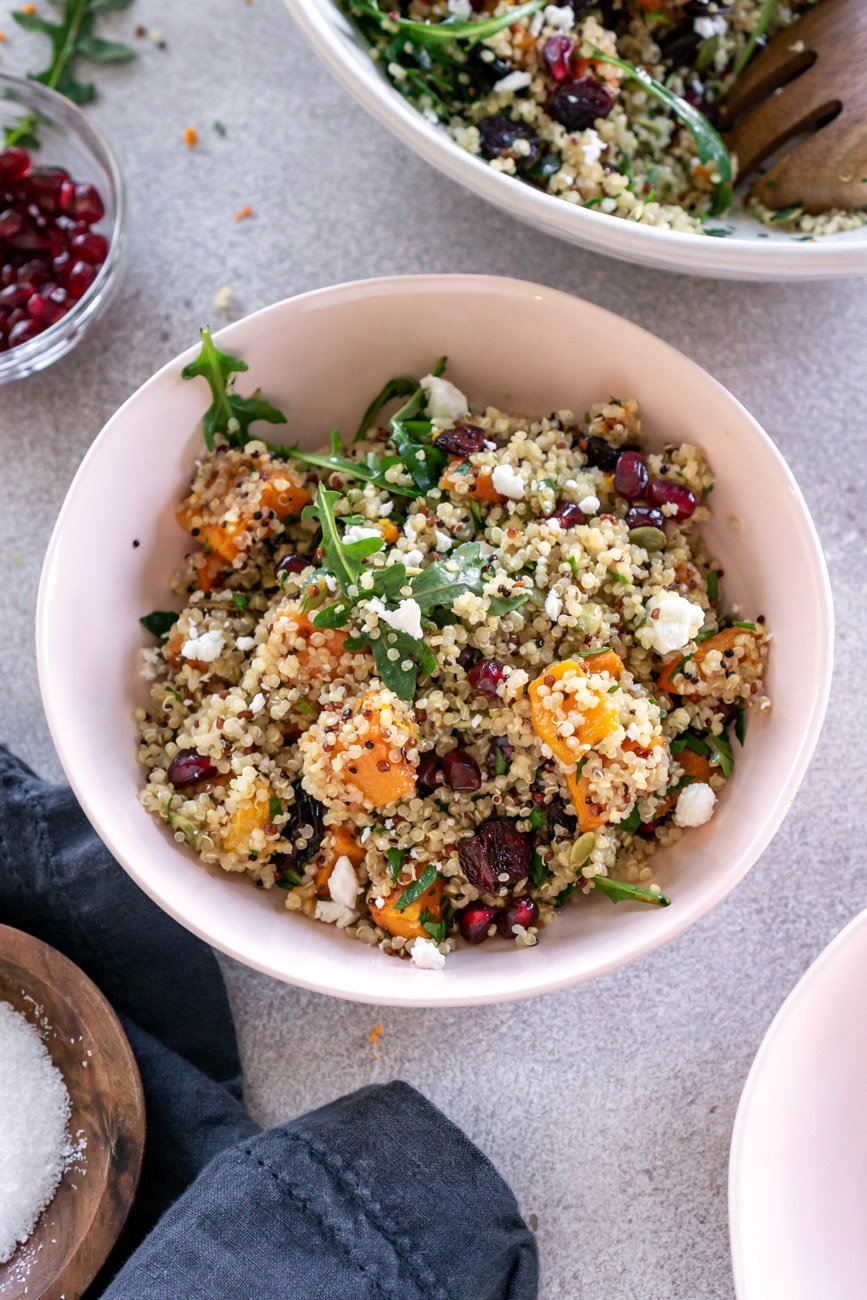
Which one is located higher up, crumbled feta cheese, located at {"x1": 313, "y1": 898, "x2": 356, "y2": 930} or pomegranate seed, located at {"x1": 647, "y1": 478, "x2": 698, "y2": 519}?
pomegranate seed, located at {"x1": 647, "y1": 478, "x2": 698, "y2": 519}

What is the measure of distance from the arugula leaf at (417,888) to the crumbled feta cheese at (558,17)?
1200 mm

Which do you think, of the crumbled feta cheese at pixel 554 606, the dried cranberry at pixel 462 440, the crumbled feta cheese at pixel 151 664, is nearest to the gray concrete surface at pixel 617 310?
the crumbled feta cheese at pixel 151 664

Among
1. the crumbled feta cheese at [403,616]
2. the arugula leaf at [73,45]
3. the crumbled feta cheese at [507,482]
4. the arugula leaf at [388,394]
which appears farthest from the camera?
the arugula leaf at [73,45]

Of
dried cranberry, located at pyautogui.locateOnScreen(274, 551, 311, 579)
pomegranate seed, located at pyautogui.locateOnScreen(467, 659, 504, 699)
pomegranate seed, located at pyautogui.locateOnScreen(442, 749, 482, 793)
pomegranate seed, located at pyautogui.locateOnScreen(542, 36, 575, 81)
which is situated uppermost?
pomegranate seed, located at pyautogui.locateOnScreen(542, 36, 575, 81)

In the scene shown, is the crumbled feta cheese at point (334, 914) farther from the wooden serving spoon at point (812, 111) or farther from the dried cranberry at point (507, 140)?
the wooden serving spoon at point (812, 111)

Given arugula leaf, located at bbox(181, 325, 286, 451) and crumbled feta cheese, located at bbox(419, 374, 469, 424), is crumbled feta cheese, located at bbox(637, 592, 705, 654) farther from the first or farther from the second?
arugula leaf, located at bbox(181, 325, 286, 451)

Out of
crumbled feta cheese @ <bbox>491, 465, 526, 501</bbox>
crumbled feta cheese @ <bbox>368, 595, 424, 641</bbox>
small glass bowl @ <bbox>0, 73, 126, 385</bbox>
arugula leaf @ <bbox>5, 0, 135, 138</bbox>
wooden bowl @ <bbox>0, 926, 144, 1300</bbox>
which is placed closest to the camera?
crumbled feta cheese @ <bbox>368, 595, 424, 641</bbox>

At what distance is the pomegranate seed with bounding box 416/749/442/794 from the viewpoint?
56.2 inches

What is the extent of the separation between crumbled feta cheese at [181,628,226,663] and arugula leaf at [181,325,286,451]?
29 cm

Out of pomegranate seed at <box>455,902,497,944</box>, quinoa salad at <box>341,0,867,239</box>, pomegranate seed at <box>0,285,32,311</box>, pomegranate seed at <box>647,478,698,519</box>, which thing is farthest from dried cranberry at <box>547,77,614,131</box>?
pomegranate seed at <box>455,902,497,944</box>

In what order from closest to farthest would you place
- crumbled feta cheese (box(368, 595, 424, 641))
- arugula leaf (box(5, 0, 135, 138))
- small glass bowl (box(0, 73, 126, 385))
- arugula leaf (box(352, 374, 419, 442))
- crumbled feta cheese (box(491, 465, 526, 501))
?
→ crumbled feta cheese (box(368, 595, 424, 641)) → crumbled feta cheese (box(491, 465, 526, 501)) → arugula leaf (box(352, 374, 419, 442)) → small glass bowl (box(0, 73, 126, 385)) → arugula leaf (box(5, 0, 135, 138))

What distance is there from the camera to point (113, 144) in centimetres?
200

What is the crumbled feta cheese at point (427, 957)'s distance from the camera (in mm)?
1439

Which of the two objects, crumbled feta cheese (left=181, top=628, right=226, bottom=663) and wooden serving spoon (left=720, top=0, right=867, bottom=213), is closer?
crumbled feta cheese (left=181, top=628, right=226, bottom=663)
